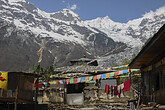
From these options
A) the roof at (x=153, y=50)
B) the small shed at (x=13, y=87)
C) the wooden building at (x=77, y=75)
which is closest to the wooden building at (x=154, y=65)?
the roof at (x=153, y=50)

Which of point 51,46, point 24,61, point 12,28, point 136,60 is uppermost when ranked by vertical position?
point 12,28

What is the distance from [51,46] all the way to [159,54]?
5424 inches

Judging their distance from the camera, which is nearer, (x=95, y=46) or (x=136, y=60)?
(x=136, y=60)

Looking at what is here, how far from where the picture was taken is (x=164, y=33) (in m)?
9.73

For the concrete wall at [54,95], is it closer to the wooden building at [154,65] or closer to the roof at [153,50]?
the wooden building at [154,65]

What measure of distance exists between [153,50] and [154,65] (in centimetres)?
172

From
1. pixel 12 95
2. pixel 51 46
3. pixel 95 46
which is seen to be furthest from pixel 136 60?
pixel 95 46

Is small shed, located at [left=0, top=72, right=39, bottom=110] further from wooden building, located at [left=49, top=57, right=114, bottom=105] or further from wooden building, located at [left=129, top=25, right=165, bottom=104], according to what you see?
wooden building, located at [left=129, top=25, right=165, bottom=104]

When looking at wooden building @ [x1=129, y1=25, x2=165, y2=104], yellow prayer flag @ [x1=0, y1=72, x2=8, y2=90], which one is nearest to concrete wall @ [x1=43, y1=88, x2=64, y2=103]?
yellow prayer flag @ [x1=0, y1=72, x2=8, y2=90]

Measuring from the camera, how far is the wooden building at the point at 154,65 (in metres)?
11.1

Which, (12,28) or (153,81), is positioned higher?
(12,28)

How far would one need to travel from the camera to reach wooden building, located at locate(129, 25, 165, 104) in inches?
437

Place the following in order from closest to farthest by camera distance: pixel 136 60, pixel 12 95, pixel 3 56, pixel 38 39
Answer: pixel 136 60 < pixel 12 95 < pixel 3 56 < pixel 38 39

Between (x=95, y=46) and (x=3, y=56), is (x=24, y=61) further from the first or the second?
(x=95, y=46)
